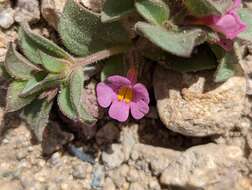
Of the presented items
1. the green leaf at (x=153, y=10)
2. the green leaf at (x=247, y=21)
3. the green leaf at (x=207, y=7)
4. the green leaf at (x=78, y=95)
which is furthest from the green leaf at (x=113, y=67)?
the green leaf at (x=247, y=21)

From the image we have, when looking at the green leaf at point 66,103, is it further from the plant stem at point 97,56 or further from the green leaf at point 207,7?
the green leaf at point 207,7

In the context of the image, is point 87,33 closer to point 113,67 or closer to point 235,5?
point 113,67

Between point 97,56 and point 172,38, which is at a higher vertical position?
point 172,38

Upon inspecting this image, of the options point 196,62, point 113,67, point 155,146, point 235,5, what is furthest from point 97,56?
point 235,5

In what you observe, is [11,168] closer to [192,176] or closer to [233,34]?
[192,176]

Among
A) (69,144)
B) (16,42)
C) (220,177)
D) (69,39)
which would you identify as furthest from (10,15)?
(220,177)

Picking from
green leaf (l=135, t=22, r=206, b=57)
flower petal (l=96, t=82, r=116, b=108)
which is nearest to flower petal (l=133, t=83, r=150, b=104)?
flower petal (l=96, t=82, r=116, b=108)
